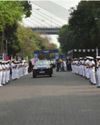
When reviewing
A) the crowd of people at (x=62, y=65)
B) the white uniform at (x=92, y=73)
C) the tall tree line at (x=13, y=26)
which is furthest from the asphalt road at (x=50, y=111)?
the crowd of people at (x=62, y=65)

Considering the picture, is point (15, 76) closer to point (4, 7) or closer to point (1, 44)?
point (4, 7)

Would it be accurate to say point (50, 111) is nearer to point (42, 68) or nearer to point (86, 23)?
point (42, 68)

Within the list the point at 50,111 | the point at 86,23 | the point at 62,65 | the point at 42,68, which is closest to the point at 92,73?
the point at 42,68

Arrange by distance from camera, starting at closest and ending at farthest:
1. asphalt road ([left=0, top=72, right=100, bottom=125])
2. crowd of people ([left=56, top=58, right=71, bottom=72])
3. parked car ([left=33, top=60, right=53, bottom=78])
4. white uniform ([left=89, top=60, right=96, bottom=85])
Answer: asphalt road ([left=0, top=72, right=100, bottom=125]), white uniform ([left=89, top=60, right=96, bottom=85]), parked car ([left=33, top=60, right=53, bottom=78]), crowd of people ([left=56, top=58, right=71, bottom=72])

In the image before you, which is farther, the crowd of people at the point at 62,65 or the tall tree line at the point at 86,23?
the tall tree line at the point at 86,23

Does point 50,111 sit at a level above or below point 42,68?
below

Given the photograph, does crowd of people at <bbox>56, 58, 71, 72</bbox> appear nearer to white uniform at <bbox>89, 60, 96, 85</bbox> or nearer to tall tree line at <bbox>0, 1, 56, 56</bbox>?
tall tree line at <bbox>0, 1, 56, 56</bbox>

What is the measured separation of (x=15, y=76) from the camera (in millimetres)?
49094

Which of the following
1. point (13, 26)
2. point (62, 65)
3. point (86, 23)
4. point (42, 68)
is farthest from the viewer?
point (86, 23)

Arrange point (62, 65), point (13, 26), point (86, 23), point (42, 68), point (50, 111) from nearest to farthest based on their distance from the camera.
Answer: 1. point (50, 111)
2. point (42, 68)
3. point (13, 26)
4. point (62, 65)
5. point (86, 23)

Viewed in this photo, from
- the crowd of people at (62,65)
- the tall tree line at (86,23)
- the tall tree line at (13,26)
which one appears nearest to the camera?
the tall tree line at (13,26)

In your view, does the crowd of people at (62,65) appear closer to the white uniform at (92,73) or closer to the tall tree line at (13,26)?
the tall tree line at (13,26)

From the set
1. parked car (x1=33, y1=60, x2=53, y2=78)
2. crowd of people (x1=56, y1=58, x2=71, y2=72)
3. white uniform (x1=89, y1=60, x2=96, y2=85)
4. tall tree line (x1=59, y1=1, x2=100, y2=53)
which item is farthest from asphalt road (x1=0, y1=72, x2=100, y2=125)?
tall tree line (x1=59, y1=1, x2=100, y2=53)

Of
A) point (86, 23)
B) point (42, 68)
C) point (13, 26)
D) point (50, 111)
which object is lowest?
point (50, 111)
